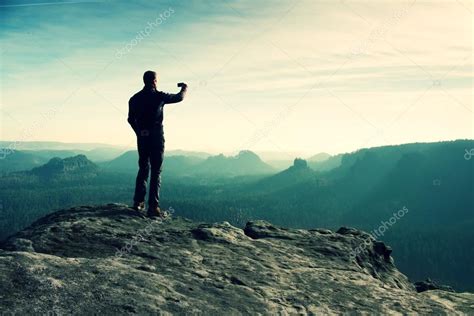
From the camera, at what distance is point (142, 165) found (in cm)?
1581

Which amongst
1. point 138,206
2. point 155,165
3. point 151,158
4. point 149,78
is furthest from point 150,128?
point 138,206

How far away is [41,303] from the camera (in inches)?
309

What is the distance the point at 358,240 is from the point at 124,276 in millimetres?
11664

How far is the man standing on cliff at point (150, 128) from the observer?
49.5 ft

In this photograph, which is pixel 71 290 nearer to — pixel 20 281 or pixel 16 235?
pixel 20 281

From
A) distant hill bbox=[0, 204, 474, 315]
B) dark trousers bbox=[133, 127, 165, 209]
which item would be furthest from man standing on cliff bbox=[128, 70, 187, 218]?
distant hill bbox=[0, 204, 474, 315]

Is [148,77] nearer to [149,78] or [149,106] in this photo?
[149,78]

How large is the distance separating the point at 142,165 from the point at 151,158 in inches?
25.3

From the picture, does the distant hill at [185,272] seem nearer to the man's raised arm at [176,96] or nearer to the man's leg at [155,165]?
the man's leg at [155,165]

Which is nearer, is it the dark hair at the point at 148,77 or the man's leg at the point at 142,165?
the dark hair at the point at 148,77

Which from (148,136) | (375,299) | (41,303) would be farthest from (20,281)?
(375,299)

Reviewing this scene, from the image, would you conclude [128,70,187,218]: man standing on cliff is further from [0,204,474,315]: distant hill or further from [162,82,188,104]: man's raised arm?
[0,204,474,315]: distant hill

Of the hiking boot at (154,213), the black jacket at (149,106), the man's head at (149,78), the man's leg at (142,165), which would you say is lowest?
the hiking boot at (154,213)

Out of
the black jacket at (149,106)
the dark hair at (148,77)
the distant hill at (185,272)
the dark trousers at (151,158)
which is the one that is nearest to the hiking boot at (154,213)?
the dark trousers at (151,158)
